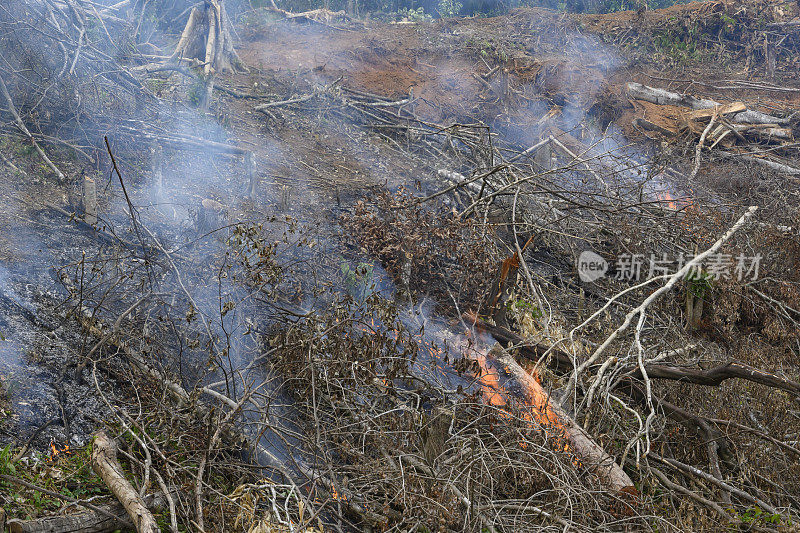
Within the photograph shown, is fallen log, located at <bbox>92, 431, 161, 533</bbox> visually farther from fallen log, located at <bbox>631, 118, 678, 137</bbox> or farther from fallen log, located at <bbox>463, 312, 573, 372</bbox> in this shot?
fallen log, located at <bbox>631, 118, 678, 137</bbox>

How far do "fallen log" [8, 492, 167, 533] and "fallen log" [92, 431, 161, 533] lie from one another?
0.11 m

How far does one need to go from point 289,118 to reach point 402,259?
4316mm

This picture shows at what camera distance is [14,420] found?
3545mm

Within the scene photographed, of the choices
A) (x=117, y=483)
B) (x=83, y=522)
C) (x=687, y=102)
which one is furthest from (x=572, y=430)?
(x=687, y=102)

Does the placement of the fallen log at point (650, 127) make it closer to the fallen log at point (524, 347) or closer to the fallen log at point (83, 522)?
the fallen log at point (524, 347)

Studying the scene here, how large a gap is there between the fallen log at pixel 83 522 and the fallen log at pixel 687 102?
1182 cm

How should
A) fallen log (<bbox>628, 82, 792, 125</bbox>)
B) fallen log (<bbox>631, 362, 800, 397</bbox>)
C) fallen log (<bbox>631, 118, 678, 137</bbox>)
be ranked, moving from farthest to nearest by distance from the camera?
fallen log (<bbox>631, 118, 678, 137</bbox>)
fallen log (<bbox>628, 82, 792, 125</bbox>)
fallen log (<bbox>631, 362, 800, 397</bbox>)

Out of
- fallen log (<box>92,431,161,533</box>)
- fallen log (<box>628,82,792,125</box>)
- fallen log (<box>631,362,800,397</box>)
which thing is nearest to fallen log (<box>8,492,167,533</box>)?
fallen log (<box>92,431,161,533</box>)

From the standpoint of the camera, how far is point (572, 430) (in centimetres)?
437

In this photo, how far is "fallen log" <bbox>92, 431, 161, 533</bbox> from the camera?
2.98 metres

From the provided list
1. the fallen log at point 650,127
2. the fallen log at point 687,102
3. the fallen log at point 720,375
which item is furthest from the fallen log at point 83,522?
the fallen log at point 687,102

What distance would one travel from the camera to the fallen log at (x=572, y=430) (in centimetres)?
401

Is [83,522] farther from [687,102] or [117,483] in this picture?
[687,102]

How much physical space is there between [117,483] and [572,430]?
3.19 metres
